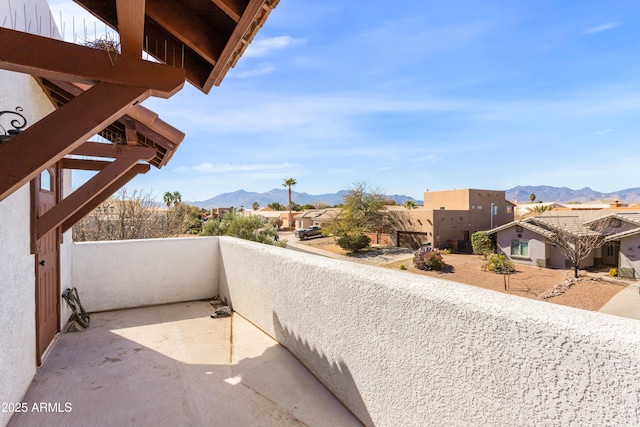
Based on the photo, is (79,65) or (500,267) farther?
(500,267)

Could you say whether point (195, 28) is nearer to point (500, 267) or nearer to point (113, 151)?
point (113, 151)

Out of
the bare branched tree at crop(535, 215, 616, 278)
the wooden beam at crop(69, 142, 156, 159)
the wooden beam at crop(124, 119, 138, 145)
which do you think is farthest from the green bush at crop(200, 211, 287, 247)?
the bare branched tree at crop(535, 215, 616, 278)

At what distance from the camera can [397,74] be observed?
90.8ft

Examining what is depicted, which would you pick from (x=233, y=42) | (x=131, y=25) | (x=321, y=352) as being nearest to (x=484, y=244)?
(x=321, y=352)

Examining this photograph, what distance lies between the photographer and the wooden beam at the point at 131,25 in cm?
158

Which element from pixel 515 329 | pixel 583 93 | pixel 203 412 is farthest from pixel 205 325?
pixel 583 93

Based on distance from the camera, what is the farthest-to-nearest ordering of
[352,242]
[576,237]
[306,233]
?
[306,233]
[352,242]
[576,237]

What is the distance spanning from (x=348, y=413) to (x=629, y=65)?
56.9 meters

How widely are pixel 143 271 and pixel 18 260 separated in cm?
363

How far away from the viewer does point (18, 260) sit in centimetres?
331

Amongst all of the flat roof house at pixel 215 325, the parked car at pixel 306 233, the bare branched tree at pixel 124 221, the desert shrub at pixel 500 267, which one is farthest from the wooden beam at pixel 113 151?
the parked car at pixel 306 233

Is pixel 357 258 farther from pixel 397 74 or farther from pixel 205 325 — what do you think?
pixel 205 325

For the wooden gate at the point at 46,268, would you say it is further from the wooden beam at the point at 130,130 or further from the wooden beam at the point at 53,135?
the wooden beam at the point at 53,135

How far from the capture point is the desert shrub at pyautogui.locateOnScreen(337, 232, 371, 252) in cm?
3134
